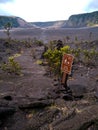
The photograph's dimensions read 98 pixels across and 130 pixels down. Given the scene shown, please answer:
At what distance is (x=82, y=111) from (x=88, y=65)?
120 ft

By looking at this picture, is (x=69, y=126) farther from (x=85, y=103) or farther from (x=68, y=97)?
(x=68, y=97)

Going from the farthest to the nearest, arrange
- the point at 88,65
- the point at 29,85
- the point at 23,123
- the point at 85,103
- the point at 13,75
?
the point at 88,65
the point at 13,75
the point at 29,85
the point at 85,103
the point at 23,123

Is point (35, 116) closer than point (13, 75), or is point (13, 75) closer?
point (35, 116)

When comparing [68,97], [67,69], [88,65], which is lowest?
[88,65]

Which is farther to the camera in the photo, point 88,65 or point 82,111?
point 88,65

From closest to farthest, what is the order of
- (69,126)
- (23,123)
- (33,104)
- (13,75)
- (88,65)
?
(69,126) < (23,123) < (33,104) < (13,75) < (88,65)

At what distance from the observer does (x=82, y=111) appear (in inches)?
434

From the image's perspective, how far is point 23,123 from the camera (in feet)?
35.2

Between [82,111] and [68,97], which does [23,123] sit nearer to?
[82,111]

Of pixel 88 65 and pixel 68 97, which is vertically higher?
pixel 68 97

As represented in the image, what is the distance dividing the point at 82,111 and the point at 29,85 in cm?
1582

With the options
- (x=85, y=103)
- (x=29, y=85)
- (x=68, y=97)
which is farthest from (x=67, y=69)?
(x=29, y=85)

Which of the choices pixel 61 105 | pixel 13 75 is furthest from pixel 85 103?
pixel 13 75

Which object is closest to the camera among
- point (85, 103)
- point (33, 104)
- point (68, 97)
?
point (33, 104)
